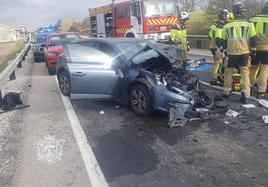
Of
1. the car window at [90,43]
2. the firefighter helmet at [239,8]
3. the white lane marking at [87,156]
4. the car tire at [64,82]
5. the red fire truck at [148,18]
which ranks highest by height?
the red fire truck at [148,18]

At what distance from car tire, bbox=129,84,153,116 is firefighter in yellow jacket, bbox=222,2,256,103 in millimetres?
2280

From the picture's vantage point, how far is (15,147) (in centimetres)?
540

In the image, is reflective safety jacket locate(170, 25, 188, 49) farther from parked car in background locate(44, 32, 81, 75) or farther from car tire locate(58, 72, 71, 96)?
parked car in background locate(44, 32, 81, 75)

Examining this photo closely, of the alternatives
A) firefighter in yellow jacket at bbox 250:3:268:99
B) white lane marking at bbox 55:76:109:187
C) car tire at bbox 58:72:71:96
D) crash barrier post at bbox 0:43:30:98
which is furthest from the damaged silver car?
firefighter in yellow jacket at bbox 250:3:268:99

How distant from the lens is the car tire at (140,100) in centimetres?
639

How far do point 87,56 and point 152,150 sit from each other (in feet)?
11.1

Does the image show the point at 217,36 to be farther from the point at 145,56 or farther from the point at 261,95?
the point at 145,56

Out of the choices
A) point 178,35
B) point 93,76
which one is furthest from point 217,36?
point 93,76

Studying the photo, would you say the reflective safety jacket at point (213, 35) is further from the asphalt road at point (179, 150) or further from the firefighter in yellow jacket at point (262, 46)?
the asphalt road at point (179, 150)

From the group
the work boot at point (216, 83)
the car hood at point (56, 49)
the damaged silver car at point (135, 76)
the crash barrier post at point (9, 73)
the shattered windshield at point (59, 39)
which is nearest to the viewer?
the damaged silver car at point (135, 76)

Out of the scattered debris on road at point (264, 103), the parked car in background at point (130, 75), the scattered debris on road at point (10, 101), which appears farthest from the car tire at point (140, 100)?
the scattered debris on road at point (10, 101)

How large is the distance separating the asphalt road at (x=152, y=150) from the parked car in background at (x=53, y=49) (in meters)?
6.01

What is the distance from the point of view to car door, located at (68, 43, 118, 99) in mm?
7109

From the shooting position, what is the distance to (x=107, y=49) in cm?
741
